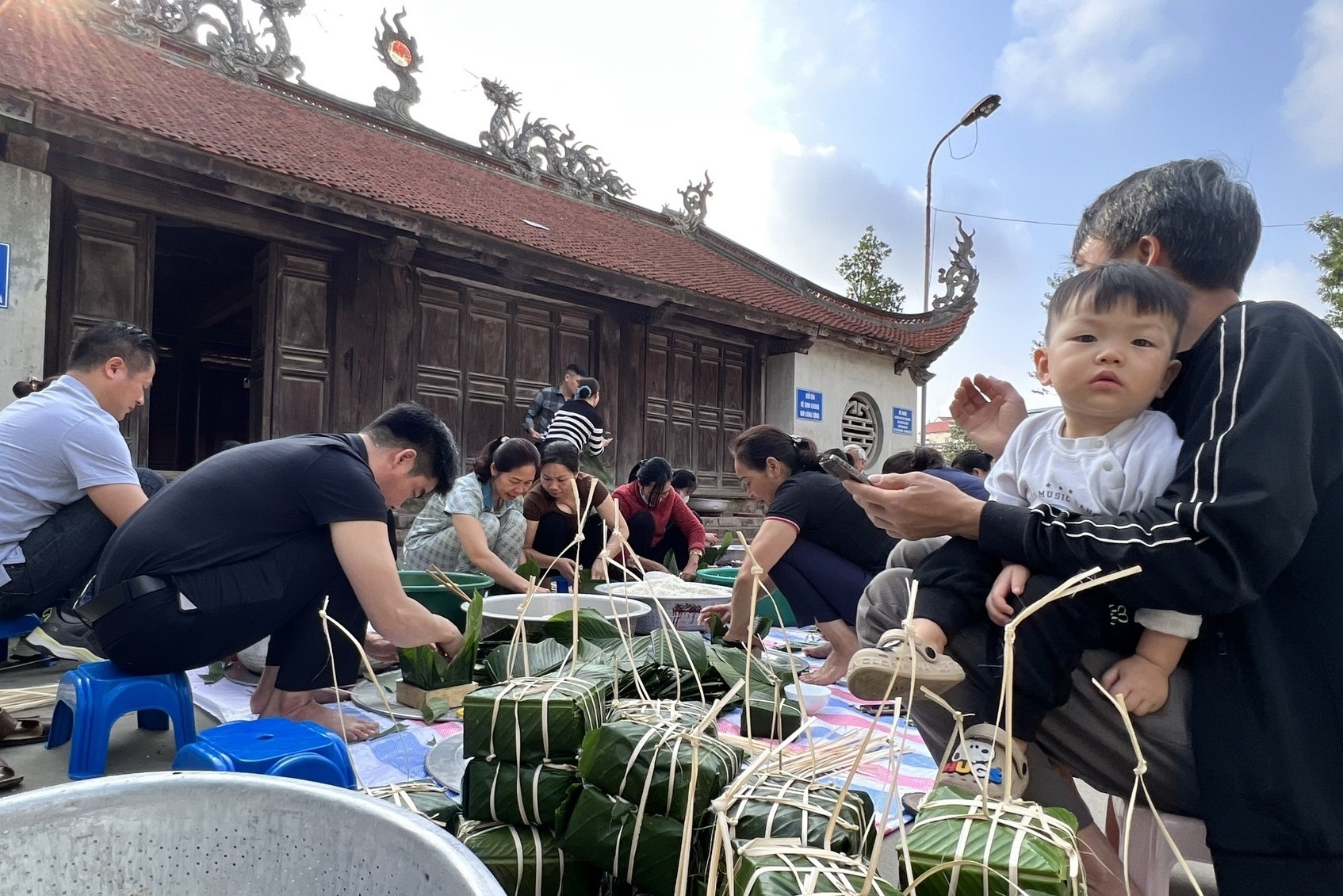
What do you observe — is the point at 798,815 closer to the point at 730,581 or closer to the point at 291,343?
the point at 730,581

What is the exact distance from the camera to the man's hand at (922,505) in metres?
1.32

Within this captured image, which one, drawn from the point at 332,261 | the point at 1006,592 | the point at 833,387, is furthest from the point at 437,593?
the point at 833,387

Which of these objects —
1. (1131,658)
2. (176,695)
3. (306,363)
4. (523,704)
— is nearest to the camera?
(523,704)

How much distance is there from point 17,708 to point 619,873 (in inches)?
97.2

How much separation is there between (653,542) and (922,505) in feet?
11.7

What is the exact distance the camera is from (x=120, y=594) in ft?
6.13

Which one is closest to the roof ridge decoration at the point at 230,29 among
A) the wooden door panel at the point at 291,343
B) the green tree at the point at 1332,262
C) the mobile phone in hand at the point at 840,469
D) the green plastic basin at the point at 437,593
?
the wooden door panel at the point at 291,343

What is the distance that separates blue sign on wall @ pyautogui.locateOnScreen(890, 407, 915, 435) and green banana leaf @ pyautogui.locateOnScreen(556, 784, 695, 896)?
10.4m

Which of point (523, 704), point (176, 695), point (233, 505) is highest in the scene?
point (233, 505)

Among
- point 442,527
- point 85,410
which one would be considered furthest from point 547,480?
point 85,410

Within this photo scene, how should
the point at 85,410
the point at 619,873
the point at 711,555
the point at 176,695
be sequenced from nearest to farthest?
the point at 619,873 < the point at 176,695 < the point at 85,410 < the point at 711,555

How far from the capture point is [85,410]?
2.63 meters

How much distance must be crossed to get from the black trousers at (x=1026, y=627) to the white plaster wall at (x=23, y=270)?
5.13m

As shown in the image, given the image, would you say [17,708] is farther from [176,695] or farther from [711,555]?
[711,555]
